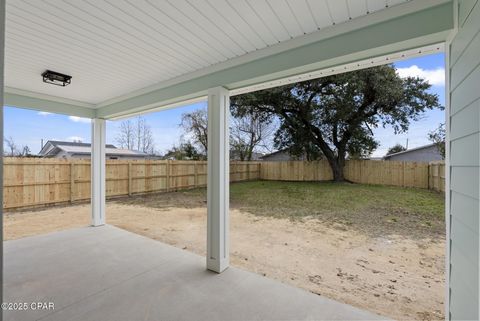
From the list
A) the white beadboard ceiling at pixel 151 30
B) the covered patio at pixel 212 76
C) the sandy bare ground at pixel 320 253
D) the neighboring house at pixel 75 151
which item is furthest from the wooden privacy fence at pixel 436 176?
the neighboring house at pixel 75 151

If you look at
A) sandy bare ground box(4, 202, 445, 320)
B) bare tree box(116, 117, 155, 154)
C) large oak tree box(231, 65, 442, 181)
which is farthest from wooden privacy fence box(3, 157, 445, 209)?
bare tree box(116, 117, 155, 154)

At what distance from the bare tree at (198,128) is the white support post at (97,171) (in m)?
8.18

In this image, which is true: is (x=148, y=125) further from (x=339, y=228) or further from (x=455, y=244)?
(x=455, y=244)

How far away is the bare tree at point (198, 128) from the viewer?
41.1 ft

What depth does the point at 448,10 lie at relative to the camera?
1.40 meters

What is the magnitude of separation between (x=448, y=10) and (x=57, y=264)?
4125 mm

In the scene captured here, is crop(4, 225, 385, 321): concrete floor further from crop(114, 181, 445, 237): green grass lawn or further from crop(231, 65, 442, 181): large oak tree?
crop(231, 65, 442, 181): large oak tree

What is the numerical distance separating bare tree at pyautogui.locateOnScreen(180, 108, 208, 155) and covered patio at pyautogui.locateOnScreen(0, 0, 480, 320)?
365 inches

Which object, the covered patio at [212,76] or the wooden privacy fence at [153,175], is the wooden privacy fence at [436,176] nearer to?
the wooden privacy fence at [153,175]

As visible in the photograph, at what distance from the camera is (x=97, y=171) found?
167 inches

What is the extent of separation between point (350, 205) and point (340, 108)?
15.9 feet

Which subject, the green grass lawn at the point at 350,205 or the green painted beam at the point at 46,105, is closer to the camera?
the green painted beam at the point at 46,105

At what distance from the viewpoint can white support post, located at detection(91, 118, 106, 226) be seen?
4199mm

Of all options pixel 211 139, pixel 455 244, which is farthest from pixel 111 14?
pixel 455 244
